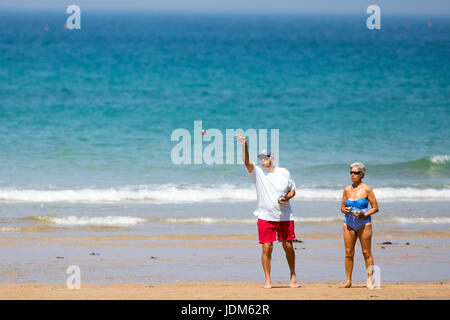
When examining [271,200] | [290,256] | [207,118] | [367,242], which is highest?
[207,118]

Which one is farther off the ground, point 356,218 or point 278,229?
point 356,218

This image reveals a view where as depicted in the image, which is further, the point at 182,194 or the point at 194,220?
the point at 182,194

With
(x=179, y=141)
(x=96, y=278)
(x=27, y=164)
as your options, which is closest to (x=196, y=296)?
(x=96, y=278)

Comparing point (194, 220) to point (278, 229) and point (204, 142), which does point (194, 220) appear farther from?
point (204, 142)

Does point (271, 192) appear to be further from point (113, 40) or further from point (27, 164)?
point (113, 40)

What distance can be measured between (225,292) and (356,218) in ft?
5.54

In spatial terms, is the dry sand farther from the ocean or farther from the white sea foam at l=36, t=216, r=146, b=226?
the white sea foam at l=36, t=216, r=146, b=226

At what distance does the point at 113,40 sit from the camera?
66312mm

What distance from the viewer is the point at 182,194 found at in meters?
16.1

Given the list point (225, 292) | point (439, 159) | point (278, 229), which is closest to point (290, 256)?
point (278, 229)

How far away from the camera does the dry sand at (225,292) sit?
7.72 metres

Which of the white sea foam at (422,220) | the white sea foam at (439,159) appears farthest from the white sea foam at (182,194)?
the white sea foam at (439,159)

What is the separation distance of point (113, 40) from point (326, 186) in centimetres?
5208
